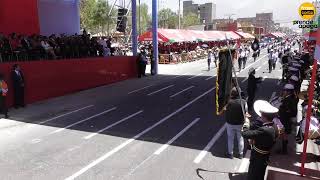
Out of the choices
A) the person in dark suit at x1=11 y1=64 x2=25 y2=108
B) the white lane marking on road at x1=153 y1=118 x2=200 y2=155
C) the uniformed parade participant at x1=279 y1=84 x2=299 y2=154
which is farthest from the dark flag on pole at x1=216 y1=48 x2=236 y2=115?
the person in dark suit at x1=11 y1=64 x2=25 y2=108

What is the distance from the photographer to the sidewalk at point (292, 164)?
784cm

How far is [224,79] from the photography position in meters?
8.68

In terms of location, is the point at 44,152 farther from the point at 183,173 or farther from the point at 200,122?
the point at 200,122

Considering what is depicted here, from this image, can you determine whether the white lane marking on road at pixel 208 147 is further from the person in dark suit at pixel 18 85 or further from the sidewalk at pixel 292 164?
the person in dark suit at pixel 18 85

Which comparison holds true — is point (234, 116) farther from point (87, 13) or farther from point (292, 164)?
point (87, 13)

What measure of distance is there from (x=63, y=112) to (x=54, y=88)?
4.43 m

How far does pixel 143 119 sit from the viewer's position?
1373 cm

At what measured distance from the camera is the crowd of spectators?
1820 cm

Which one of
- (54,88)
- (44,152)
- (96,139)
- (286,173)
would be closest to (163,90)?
(54,88)

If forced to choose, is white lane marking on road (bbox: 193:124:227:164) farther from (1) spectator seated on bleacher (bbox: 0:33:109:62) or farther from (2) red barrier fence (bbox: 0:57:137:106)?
(1) spectator seated on bleacher (bbox: 0:33:109:62)

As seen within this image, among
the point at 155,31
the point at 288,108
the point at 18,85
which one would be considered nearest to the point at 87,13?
the point at 155,31

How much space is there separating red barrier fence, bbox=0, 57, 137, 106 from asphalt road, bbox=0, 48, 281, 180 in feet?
2.86

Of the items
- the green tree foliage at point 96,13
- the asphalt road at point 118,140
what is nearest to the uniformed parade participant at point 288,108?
the asphalt road at point 118,140

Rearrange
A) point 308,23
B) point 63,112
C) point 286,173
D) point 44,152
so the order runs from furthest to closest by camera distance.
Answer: point 308,23, point 63,112, point 44,152, point 286,173
